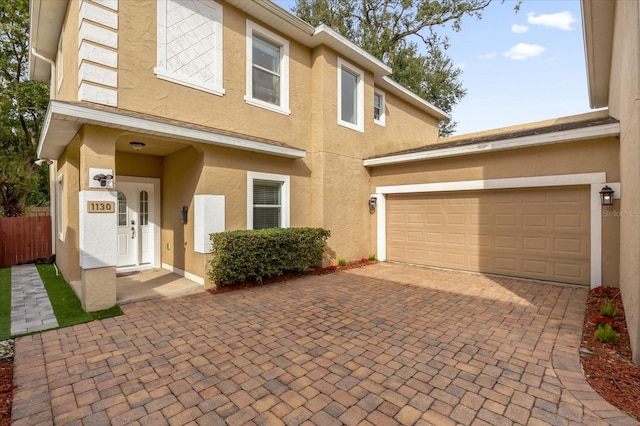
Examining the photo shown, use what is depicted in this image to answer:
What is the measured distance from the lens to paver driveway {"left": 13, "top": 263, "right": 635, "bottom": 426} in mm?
2801

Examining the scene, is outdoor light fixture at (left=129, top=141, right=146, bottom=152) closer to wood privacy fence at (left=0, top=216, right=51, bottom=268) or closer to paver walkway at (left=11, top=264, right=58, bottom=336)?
paver walkway at (left=11, top=264, right=58, bottom=336)

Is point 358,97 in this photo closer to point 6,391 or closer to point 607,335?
point 607,335

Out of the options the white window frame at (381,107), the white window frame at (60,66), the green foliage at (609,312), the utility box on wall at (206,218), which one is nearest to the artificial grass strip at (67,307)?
the utility box on wall at (206,218)

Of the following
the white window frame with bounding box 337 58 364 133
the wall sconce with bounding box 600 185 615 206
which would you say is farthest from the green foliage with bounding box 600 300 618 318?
the white window frame with bounding box 337 58 364 133

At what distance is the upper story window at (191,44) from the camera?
6.43 metres

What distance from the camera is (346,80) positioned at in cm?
1003

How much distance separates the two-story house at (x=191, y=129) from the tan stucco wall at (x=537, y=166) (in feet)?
7.29

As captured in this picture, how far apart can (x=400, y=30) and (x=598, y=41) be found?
14.3 metres

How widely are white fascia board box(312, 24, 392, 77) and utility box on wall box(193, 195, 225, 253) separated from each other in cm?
535

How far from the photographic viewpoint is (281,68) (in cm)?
860

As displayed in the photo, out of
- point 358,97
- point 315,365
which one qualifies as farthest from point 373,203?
point 315,365

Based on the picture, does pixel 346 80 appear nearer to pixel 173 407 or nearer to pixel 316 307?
pixel 316 307

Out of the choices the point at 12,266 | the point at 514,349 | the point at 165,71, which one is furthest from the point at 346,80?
the point at 12,266

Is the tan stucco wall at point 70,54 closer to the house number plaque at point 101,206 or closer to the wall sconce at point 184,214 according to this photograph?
the house number plaque at point 101,206
